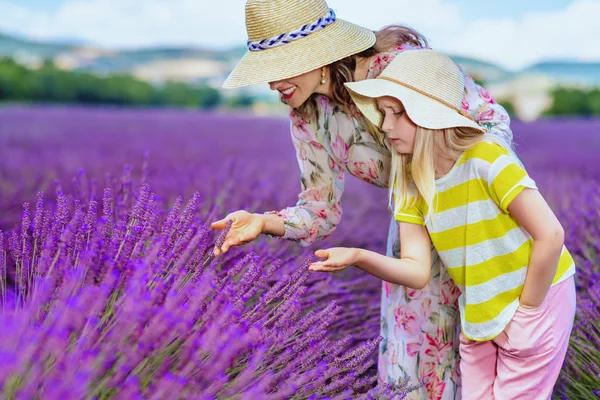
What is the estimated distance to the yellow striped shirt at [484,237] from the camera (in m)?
1.29

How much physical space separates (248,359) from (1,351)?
46 centimetres

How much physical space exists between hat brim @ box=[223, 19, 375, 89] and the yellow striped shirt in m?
0.34

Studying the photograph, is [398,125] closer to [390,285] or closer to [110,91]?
[390,285]

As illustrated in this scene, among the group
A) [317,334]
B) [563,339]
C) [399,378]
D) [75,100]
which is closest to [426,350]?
[399,378]

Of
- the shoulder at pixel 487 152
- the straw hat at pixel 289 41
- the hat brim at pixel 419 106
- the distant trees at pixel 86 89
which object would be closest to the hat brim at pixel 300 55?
the straw hat at pixel 289 41

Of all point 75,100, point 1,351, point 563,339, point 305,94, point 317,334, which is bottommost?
point 75,100

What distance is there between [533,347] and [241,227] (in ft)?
2.02

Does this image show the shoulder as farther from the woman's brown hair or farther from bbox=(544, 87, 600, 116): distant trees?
bbox=(544, 87, 600, 116): distant trees

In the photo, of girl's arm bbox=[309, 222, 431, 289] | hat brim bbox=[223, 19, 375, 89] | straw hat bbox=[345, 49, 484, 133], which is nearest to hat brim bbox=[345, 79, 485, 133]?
straw hat bbox=[345, 49, 484, 133]

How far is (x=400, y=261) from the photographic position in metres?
1.36

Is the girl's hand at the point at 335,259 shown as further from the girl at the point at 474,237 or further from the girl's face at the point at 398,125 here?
the girl's face at the point at 398,125

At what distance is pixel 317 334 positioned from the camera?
1200 mm

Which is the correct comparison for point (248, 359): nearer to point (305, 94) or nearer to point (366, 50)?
point (305, 94)

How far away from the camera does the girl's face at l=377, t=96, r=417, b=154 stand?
135cm
